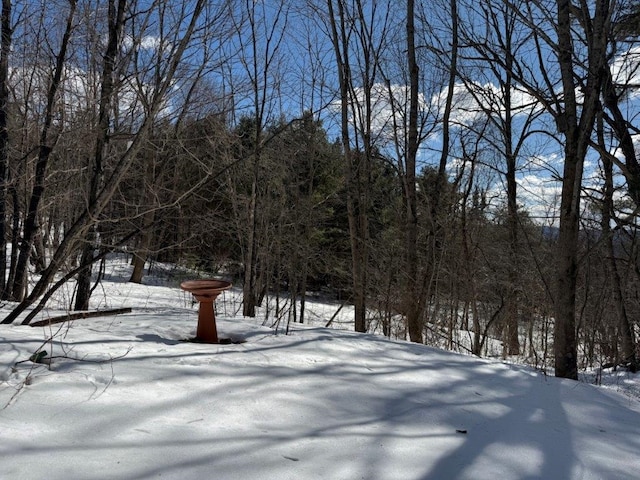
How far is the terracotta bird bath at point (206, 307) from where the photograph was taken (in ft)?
12.8


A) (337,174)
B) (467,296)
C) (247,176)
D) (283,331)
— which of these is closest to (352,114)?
(247,176)

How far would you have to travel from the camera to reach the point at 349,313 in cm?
1952

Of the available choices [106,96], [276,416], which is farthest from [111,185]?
[276,416]

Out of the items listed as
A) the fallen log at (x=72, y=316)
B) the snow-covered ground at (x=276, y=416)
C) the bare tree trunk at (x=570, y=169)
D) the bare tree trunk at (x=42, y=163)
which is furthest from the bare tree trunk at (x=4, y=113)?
the bare tree trunk at (x=570, y=169)

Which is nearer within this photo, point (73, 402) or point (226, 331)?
point (73, 402)

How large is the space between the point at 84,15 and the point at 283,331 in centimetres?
366

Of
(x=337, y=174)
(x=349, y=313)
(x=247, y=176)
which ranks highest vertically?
(x=337, y=174)

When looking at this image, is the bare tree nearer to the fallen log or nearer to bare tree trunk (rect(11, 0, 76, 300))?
the fallen log

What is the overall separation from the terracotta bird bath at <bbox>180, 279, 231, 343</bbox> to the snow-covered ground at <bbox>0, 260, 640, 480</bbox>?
258 millimetres

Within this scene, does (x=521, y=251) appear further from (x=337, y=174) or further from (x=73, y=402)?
(x=73, y=402)

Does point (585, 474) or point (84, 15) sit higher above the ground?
point (84, 15)

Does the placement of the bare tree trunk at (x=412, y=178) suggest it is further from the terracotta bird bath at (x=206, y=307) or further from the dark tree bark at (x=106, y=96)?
the dark tree bark at (x=106, y=96)

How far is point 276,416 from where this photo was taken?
7.80 feet

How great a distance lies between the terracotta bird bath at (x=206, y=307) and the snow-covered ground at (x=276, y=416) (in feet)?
0.85
